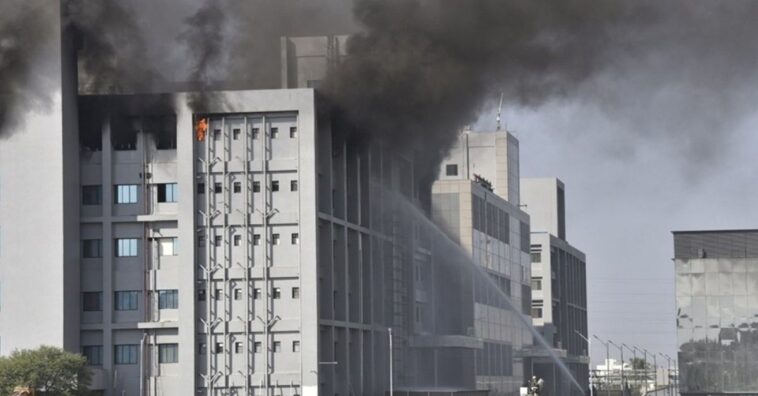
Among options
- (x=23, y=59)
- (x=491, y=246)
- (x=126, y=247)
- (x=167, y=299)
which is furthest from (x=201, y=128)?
(x=491, y=246)

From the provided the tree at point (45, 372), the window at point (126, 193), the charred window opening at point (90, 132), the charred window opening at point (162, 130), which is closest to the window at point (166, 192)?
the window at point (126, 193)

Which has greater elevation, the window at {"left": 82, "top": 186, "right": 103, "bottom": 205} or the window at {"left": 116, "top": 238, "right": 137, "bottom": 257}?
the window at {"left": 82, "top": 186, "right": 103, "bottom": 205}

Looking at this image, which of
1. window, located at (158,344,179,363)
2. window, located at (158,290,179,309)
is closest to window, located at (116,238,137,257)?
window, located at (158,290,179,309)

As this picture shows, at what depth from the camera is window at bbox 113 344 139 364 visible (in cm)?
10825

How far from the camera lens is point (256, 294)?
355 feet

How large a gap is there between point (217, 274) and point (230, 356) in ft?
17.4

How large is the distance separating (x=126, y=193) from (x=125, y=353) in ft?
33.8

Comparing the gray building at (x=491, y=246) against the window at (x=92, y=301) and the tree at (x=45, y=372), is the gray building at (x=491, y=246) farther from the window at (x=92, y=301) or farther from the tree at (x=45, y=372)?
the tree at (x=45, y=372)

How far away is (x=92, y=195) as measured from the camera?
10912cm

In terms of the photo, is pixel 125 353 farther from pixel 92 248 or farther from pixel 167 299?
pixel 92 248

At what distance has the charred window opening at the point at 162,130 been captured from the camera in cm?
10935

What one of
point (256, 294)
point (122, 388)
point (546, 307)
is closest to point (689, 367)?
point (256, 294)

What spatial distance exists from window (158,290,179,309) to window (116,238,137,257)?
3176 millimetres

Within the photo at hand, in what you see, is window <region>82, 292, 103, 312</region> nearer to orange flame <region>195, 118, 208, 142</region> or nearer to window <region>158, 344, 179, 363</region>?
window <region>158, 344, 179, 363</region>
